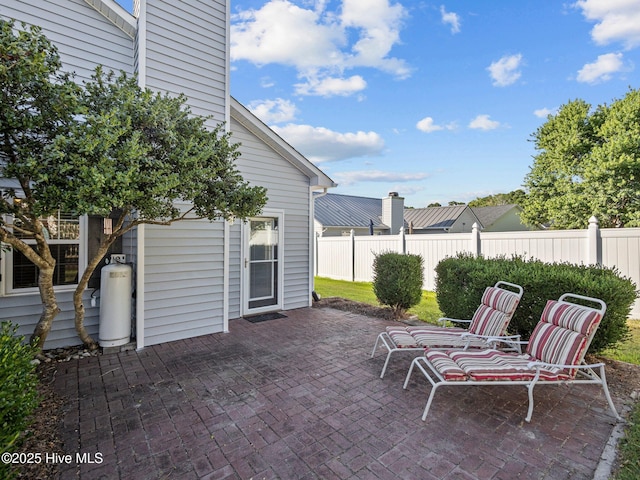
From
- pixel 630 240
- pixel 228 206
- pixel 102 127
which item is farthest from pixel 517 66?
pixel 102 127

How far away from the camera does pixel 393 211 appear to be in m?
19.9

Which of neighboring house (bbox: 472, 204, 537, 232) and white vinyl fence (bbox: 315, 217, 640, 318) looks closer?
white vinyl fence (bbox: 315, 217, 640, 318)

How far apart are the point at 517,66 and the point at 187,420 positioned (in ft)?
36.1

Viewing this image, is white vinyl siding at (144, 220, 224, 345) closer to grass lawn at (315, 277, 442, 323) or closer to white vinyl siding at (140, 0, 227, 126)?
white vinyl siding at (140, 0, 227, 126)

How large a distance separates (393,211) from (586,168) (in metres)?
9.55

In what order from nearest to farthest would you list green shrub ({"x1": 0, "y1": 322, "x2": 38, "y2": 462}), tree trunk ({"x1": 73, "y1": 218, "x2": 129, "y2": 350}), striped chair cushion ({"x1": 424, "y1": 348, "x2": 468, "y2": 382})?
1. green shrub ({"x1": 0, "y1": 322, "x2": 38, "y2": 462})
2. striped chair cushion ({"x1": 424, "y1": 348, "x2": 468, "y2": 382})
3. tree trunk ({"x1": 73, "y1": 218, "x2": 129, "y2": 350})

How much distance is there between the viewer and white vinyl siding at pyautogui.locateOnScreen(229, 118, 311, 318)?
22.1 feet

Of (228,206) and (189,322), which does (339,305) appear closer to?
(189,322)

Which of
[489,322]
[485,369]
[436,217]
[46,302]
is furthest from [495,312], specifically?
[436,217]

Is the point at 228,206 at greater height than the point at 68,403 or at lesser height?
greater

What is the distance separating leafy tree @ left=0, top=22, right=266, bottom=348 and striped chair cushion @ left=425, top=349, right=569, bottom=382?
3.45m

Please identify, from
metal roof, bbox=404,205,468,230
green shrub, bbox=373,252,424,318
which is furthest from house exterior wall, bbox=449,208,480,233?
green shrub, bbox=373,252,424,318

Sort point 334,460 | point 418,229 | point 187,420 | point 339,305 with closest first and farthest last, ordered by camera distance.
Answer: point 334,460
point 187,420
point 339,305
point 418,229

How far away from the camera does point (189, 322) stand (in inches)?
211
